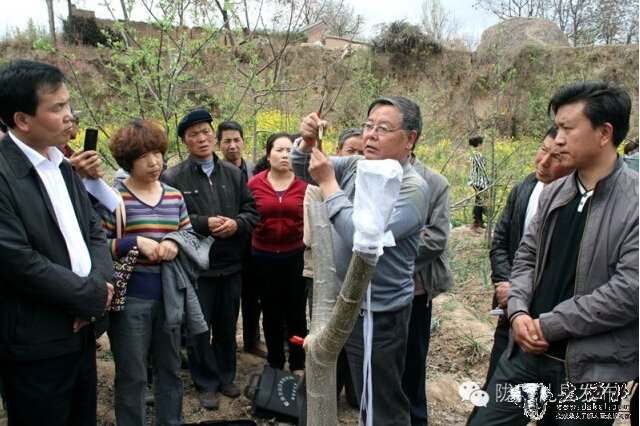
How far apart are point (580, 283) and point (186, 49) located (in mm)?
3348

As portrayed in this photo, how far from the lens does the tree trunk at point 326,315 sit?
1.07m

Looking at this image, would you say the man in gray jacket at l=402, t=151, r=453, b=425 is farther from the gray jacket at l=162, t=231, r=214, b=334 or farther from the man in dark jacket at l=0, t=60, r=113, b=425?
the man in dark jacket at l=0, t=60, r=113, b=425

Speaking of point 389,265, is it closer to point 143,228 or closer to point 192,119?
point 143,228

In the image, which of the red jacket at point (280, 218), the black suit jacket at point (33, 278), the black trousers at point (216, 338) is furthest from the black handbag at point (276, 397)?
the black suit jacket at point (33, 278)

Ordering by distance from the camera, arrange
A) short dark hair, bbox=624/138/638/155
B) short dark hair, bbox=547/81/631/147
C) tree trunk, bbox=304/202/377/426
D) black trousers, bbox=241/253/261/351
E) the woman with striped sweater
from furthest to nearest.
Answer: short dark hair, bbox=624/138/638/155 < black trousers, bbox=241/253/261/351 < the woman with striped sweater < short dark hair, bbox=547/81/631/147 < tree trunk, bbox=304/202/377/426

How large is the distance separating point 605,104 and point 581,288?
72 cm

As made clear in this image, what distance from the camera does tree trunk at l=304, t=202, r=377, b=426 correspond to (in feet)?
3.50

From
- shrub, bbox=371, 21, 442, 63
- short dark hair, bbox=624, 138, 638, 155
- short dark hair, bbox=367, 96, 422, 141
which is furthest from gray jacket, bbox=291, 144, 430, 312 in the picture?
shrub, bbox=371, 21, 442, 63

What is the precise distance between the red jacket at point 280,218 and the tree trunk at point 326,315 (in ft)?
7.15

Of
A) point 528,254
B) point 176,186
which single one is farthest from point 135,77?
point 528,254

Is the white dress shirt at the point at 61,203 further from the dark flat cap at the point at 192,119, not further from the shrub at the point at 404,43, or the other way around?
the shrub at the point at 404,43

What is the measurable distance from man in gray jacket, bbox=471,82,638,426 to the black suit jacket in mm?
1756

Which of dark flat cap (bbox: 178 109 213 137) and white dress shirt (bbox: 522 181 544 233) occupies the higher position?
dark flat cap (bbox: 178 109 213 137)

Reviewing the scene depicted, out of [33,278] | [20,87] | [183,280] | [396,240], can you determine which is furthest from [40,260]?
[396,240]
